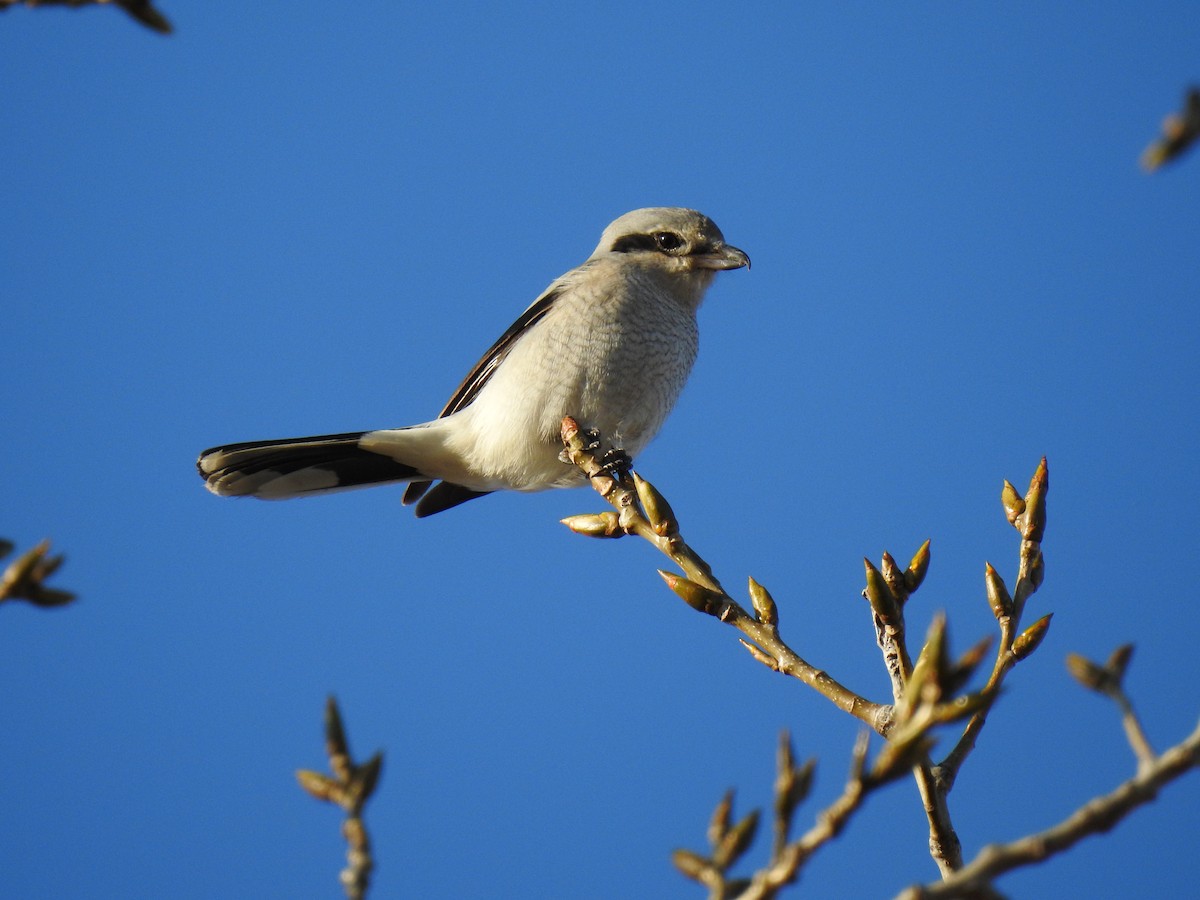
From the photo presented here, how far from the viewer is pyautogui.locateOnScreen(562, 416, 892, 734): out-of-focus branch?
63.8 inches

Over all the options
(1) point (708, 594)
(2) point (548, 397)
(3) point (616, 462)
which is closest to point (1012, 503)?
(1) point (708, 594)

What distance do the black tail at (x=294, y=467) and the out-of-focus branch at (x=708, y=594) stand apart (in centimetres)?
199

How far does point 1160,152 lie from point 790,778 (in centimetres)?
62

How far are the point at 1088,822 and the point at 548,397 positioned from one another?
2856 mm

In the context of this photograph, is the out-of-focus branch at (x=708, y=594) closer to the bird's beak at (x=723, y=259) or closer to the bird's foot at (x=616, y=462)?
the bird's foot at (x=616, y=462)

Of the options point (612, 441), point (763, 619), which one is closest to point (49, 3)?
point (763, 619)

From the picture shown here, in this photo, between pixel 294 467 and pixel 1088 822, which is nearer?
pixel 1088 822

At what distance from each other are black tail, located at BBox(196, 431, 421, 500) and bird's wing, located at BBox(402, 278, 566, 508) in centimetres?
21

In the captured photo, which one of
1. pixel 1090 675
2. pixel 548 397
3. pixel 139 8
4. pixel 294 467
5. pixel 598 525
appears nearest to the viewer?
pixel 1090 675

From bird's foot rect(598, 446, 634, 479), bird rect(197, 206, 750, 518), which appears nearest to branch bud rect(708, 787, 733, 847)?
bird's foot rect(598, 446, 634, 479)

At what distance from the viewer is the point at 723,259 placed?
4.30 m

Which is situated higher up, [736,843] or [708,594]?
[708,594]

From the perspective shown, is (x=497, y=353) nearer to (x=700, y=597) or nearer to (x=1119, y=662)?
(x=700, y=597)

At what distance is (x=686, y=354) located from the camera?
13.6 feet
